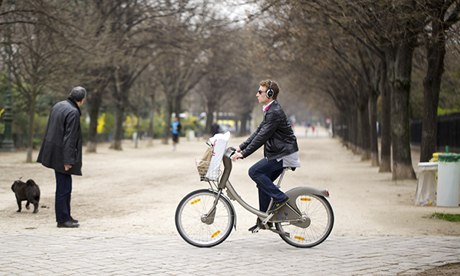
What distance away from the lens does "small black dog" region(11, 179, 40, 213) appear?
41.8ft

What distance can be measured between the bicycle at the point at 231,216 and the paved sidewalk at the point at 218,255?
0.15 m

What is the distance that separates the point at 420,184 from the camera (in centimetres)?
1522

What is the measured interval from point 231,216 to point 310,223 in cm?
92

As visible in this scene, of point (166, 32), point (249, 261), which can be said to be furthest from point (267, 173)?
point (166, 32)

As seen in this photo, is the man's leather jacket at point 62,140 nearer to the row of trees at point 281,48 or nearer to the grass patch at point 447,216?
the grass patch at point 447,216

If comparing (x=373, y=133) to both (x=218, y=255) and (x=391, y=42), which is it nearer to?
(x=391, y=42)

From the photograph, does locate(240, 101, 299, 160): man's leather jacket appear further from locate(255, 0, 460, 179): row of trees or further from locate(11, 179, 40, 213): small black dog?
locate(255, 0, 460, 179): row of trees

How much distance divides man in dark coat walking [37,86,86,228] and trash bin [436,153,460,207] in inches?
270

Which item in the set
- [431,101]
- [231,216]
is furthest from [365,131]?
[231,216]

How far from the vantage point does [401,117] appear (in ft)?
70.4

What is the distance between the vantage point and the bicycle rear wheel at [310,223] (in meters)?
9.08

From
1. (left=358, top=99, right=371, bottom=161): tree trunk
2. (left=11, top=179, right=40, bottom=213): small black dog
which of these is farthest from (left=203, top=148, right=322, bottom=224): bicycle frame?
(left=358, top=99, right=371, bottom=161): tree trunk

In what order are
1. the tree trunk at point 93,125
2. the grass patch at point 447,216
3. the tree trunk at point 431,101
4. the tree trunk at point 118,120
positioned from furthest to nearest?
1. the tree trunk at point 118,120
2. the tree trunk at point 93,125
3. the tree trunk at point 431,101
4. the grass patch at point 447,216

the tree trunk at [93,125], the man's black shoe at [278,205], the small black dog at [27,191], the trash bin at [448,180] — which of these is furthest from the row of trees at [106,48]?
the man's black shoe at [278,205]
